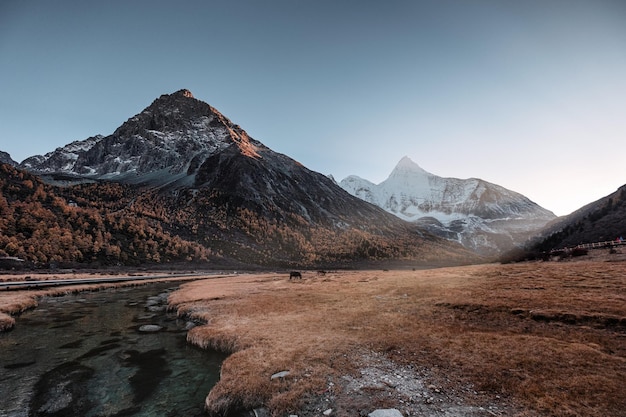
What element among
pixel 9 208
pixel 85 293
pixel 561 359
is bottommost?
pixel 85 293

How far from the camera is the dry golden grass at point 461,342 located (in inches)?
513

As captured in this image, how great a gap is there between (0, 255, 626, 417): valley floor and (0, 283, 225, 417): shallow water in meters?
2.30

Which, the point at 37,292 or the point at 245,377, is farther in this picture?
the point at 37,292

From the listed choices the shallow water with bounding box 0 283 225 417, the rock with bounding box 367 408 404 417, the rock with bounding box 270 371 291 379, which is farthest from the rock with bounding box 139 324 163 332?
the rock with bounding box 367 408 404 417

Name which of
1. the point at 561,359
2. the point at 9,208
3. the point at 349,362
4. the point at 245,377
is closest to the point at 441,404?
the point at 349,362

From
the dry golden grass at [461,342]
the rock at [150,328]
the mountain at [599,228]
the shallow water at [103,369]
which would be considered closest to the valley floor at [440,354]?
the dry golden grass at [461,342]

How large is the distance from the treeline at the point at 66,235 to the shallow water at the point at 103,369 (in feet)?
361

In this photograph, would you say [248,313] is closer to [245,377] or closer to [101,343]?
[101,343]

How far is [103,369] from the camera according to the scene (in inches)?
811

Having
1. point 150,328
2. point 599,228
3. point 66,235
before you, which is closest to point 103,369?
point 150,328

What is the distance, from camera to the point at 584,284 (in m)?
29.3

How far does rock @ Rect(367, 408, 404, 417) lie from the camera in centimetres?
1161

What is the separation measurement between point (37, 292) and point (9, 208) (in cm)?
11576

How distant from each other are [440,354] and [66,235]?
162823mm
